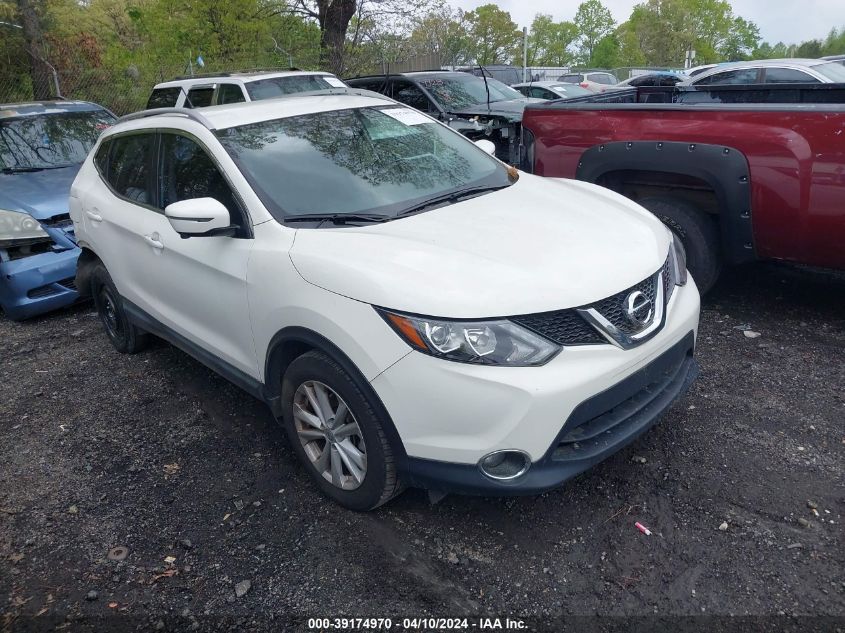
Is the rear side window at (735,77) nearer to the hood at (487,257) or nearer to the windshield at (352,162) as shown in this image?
the windshield at (352,162)

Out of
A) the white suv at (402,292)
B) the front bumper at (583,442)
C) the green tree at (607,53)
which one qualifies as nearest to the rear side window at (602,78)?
the white suv at (402,292)

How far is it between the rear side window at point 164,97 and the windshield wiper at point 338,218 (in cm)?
765

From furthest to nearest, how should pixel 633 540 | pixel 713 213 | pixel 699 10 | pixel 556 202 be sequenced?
pixel 699 10
pixel 713 213
pixel 556 202
pixel 633 540

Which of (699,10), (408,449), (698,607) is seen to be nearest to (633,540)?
(698,607)

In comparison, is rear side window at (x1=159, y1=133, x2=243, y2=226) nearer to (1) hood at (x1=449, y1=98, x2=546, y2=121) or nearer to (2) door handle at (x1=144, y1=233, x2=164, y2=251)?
(2) door handle at (x1=144, y1=233, x2=164, y2=251)

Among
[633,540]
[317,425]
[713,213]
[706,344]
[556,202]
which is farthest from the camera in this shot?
[713,213]

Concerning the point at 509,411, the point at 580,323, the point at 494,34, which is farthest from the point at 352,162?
the point at 494,34

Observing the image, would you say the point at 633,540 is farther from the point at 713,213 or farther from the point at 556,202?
the point at 713,213

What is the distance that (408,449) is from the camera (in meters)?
2.63

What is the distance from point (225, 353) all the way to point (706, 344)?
308 cm

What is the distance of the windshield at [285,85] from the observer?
28.8ft

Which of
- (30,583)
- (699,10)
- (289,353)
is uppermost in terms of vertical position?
(699,10)

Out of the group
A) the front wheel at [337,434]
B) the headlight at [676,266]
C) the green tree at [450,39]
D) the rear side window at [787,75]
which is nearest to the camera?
the front wheel at [337,434]

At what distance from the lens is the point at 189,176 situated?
3.67m
